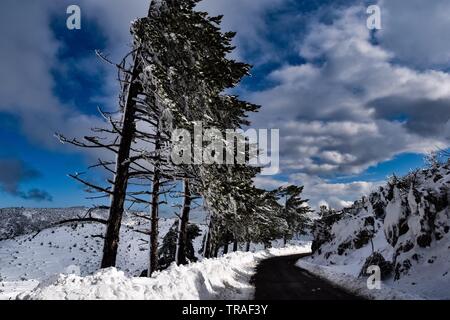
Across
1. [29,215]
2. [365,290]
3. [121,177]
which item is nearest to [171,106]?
[121,177]

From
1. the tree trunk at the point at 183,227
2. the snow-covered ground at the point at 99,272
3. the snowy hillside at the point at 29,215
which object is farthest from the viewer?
the snowy hillside at the point at 29,215

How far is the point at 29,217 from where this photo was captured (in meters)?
139

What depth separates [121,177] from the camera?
10141 mm

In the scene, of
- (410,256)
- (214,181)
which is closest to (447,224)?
(410,256)

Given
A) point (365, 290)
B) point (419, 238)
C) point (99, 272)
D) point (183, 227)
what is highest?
point (183, 227)

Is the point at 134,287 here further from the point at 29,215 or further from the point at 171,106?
the point at 29,215

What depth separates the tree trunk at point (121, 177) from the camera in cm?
968

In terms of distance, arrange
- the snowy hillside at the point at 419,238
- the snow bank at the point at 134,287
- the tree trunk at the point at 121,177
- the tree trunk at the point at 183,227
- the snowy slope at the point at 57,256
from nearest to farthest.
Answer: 1. the snow bank at the point at 134,287
2. the tree trunk at the point at 121,177
3. the snowy hillside at the point at 419,238
4. the tree trunk at the point at 183,227
5. the snowy slope at the point at 57,256

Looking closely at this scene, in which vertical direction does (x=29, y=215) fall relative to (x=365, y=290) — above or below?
above

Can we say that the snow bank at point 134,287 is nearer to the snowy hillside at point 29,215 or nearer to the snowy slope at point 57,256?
the snowy slope at point 57,256

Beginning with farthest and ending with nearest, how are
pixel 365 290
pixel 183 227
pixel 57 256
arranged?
pixel 57 256, pixel 183 227, pixel 365 290

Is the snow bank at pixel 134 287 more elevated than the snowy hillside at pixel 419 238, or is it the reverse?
the snowy hillside at pixel 419 238

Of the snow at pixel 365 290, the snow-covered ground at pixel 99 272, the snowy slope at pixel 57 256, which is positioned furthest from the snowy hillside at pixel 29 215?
the snow at pixel 365 290
